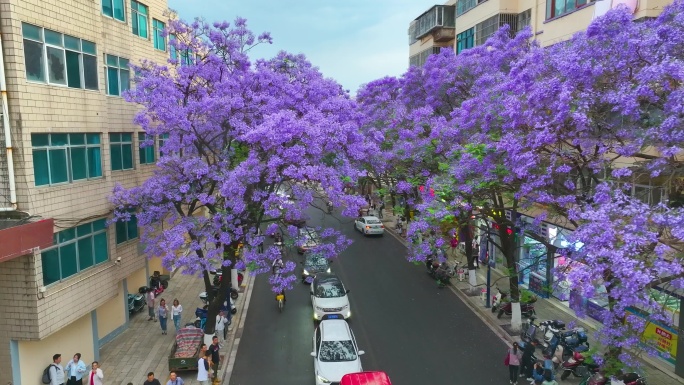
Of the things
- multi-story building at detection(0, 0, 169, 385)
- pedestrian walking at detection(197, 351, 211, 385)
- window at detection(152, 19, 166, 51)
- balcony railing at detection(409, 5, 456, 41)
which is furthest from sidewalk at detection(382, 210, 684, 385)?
balcony railing at detection(409, 5, 456, 41)

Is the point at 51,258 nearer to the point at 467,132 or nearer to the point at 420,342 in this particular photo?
the point at 420,342

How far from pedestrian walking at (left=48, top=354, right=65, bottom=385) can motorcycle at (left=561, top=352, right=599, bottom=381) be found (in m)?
14.7

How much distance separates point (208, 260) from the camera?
15.2m

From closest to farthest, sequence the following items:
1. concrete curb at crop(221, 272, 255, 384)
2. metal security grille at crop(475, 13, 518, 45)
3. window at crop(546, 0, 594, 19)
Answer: concrete curb at crop(221, 272, 255, 384) < window at crop(546, 0, 594, 19) < metal security grille at crop(475, 13, 518, 45)

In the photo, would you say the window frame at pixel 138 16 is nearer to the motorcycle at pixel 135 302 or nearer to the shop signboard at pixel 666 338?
the motorcycle at pixel 135 302

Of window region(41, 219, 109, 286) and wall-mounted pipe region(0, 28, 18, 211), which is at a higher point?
wall-mounted pipe region(0, 28, 18, 211)

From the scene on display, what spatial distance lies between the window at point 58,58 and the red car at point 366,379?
1150 centimetres

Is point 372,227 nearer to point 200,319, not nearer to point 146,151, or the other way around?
point 146,151

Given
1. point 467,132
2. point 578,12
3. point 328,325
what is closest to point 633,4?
point 578,12

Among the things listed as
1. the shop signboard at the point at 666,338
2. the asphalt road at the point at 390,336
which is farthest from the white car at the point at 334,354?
the shop signboard at the point at 666,338

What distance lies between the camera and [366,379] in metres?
12.4

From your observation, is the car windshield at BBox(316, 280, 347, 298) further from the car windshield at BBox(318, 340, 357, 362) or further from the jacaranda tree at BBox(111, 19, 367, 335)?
the car windshield at BBox(318, 340, 357, 362)

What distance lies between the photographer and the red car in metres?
12.3

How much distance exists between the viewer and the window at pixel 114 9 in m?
16.8
